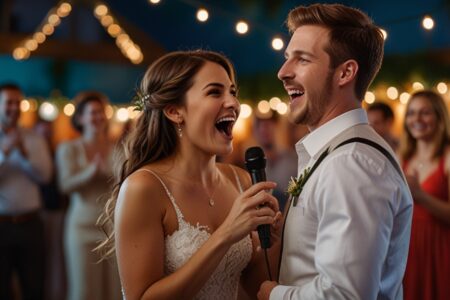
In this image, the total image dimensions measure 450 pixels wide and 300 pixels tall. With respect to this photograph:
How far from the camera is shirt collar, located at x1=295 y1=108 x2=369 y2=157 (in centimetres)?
177

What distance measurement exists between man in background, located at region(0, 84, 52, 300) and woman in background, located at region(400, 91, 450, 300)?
2601 mm

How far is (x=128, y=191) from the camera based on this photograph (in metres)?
2.03

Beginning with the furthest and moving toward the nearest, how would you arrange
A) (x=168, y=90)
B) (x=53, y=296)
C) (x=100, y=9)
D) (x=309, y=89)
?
(x=100, y=9) < (x=53, y=296) < (x=168, y=90) < (x=309, y=89)

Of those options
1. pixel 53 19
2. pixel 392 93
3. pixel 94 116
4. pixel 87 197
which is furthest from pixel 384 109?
pixel 53 19

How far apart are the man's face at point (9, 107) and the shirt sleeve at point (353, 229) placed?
3.36 meters

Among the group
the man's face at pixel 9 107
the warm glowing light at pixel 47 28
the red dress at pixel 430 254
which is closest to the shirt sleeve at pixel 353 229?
the red dress at pixel 430 254

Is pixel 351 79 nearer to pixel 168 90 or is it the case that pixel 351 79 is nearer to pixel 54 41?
pixel 168 90

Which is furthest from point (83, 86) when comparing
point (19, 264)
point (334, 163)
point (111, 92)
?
Result: point (334, 163)

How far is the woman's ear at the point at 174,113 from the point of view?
7.40 ft

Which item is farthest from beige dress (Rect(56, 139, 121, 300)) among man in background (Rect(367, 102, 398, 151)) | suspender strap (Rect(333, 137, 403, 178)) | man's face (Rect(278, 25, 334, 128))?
suspender strap (Rect(333, 137, 403, 178))

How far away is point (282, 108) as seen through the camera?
28.0ft

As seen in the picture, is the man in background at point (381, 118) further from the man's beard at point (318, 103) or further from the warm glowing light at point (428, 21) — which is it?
the man's beard at point (318, 103)

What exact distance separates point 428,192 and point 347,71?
1.97 m

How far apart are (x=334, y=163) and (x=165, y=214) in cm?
74
